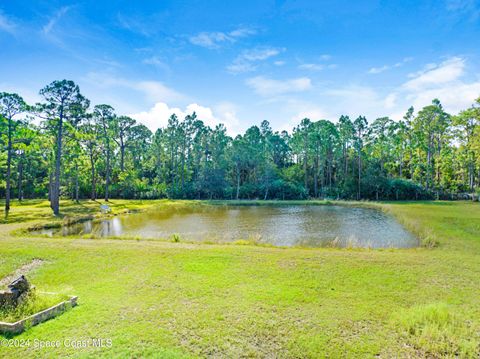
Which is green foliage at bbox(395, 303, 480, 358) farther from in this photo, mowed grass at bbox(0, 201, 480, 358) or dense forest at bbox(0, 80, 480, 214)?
dense forest at bbox(0, 80, 480, 214)

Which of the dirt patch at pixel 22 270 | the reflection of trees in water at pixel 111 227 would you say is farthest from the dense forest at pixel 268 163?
the dirt patch at pixel 22 270

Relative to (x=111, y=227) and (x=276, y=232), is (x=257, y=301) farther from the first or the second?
(x=111, y=227)

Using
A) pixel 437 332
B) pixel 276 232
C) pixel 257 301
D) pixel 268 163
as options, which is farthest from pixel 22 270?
pixel 268 163

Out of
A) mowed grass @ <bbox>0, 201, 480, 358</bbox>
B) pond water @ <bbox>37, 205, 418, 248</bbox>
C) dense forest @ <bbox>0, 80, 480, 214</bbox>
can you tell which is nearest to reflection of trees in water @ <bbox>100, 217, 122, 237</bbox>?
pond water @ <bbox>37, 205, 418, 248</bbox>

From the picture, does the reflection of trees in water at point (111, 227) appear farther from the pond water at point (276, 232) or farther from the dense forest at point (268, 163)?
the dense forest at point (268, 163)

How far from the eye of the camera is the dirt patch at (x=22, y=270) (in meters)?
8.19

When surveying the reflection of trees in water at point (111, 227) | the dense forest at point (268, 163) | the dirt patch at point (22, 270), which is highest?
the dense forest at point (268, 163)

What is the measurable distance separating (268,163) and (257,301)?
43.2 metres

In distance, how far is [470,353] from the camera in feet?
15.3

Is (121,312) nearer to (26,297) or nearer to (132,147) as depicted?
(26,297)

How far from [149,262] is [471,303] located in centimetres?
888

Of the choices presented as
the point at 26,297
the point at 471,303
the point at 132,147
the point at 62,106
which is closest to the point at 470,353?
the point at 471,303

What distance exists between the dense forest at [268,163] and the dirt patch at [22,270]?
2631 centimetres

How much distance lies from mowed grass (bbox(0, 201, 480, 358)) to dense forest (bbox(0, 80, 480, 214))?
28.7 m
